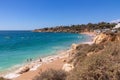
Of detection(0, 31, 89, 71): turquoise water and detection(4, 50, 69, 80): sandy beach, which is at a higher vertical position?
detection(4, 50, 69, 80): sandy beach

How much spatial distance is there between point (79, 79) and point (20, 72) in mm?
14050

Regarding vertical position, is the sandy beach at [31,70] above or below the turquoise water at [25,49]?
above

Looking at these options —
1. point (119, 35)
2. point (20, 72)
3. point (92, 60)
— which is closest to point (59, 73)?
point (92, 60)

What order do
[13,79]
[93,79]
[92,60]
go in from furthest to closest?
1. [13,79]
2. [92,60]
3. [93,79]

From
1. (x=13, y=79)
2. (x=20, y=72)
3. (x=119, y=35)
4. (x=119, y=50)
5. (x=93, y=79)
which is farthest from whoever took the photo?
(x=119, y=35)

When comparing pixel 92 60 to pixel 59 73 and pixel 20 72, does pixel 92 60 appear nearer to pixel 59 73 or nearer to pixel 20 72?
pixel 59 73

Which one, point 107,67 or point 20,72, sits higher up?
point 107,67

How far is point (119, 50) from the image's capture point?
31.0 feet

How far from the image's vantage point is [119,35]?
2745cm

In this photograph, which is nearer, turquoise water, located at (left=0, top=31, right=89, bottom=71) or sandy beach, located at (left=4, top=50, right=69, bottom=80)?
sandy beach, located at (left=4, top=50, right=69, bottom=80)

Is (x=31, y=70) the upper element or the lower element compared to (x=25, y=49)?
upper

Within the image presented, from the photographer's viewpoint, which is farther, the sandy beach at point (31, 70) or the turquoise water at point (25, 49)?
the turquoise water at point (25, 49)

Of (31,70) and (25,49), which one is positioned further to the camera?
(25,49)

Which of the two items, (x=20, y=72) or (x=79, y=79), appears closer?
(x=79, y=79)
